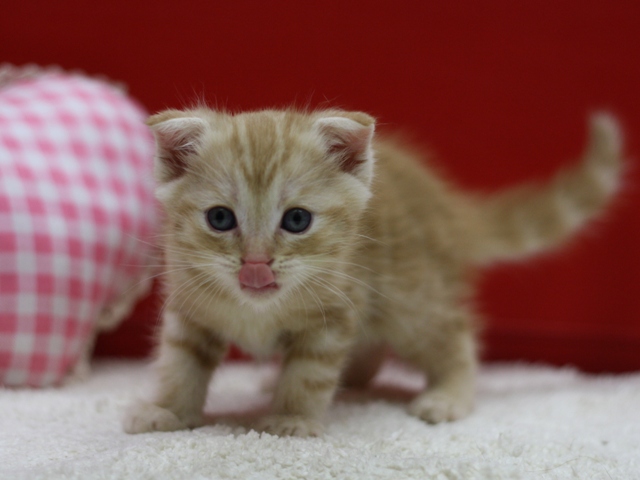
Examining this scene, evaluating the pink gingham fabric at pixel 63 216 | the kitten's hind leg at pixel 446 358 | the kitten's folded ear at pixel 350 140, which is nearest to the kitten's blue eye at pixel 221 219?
the kitten's folded ear at pixel 350 140

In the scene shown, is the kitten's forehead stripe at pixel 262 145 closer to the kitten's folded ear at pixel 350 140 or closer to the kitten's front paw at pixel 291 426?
the kitten's folded ear at pixel 350 140

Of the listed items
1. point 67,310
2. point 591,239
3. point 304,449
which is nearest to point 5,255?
point 67,310

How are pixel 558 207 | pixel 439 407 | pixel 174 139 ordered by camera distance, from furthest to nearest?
1. pixel 558 207
2. pixel 439 407
3. pixel 174 139

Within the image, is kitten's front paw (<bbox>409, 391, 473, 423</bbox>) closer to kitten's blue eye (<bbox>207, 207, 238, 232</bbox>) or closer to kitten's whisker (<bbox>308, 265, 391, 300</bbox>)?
kitten's whisker (<bbox>308, 265, 391, 300</bbox>)

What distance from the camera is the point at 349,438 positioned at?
1341 millimetres

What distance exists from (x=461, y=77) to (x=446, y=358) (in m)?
1.05

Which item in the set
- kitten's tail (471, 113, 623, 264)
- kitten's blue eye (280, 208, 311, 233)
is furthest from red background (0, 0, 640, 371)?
kitten's blue eye (280, 208, 311, 233)

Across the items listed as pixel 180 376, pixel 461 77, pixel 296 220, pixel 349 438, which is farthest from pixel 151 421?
pixel 461 77

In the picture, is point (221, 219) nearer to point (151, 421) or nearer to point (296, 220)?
point (296, 220)

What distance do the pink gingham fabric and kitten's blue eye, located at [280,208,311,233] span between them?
627 millimetres

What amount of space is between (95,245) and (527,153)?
4.87ft

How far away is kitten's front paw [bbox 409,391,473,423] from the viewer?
5.06 ft

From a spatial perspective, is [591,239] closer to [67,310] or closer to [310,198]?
[310,198]

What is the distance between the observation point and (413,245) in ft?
5.45
